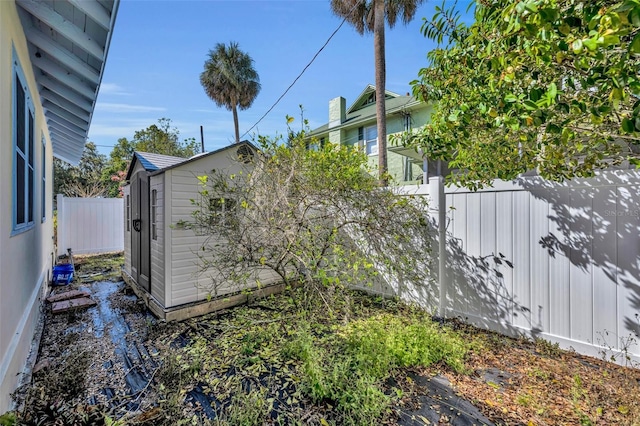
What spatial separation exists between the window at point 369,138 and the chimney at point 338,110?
1614mm

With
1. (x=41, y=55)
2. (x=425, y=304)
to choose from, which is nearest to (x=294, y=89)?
(x=41, y=55)

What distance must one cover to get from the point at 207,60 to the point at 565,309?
62.1 ft

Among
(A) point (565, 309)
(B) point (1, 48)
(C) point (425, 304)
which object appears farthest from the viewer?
(C) point (425, 304)

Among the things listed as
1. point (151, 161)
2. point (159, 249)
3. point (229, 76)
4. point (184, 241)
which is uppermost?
point (229, 76)

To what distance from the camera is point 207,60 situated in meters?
16.6

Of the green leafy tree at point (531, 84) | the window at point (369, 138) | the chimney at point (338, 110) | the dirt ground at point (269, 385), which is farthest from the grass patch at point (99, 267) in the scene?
the chimney at point (338, 110)

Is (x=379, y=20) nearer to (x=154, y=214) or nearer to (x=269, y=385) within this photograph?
(x=154, y=214)

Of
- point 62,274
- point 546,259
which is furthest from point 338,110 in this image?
point 546,259

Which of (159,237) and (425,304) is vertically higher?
(159,237)

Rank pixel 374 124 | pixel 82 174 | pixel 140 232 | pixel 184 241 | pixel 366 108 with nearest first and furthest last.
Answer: pixel 184 241 → pixel 140 232 → pixel 374 124 → pixel 366 108 → pixel 82 174

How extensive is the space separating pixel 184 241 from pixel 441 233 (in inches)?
158

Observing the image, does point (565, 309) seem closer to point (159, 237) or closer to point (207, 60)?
point (159, 237)

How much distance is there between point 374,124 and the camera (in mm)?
14766

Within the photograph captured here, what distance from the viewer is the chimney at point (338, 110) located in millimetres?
16406
